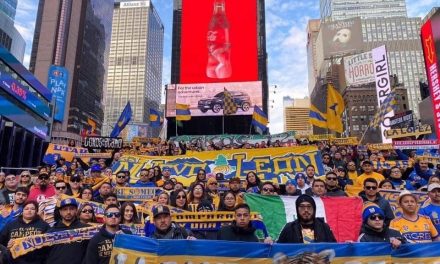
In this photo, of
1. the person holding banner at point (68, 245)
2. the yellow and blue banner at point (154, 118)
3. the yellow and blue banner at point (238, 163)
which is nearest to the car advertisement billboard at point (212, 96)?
the yellow and blue banner at point (154, 118)

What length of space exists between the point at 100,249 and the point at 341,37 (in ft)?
444

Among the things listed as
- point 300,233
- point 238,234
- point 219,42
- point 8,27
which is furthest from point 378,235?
point 8,27

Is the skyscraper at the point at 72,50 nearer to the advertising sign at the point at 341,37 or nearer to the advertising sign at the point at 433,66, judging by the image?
the advertising sign at the point at 341,37

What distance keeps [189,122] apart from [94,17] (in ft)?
352

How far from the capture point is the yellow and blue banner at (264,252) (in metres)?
4.51

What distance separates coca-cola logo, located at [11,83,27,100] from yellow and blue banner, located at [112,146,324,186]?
93.0ft

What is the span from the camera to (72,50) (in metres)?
120

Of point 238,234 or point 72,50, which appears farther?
point 72,50

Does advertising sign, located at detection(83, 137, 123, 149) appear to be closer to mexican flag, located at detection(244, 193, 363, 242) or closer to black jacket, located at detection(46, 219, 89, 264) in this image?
mexican flag, located at detection(244, 193, 363, 242)

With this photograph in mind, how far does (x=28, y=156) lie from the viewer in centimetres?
4181

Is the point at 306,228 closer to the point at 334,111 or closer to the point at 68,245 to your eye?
the point at 68,245

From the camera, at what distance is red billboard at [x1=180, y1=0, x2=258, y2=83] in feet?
145

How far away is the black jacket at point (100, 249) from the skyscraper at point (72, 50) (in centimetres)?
10756

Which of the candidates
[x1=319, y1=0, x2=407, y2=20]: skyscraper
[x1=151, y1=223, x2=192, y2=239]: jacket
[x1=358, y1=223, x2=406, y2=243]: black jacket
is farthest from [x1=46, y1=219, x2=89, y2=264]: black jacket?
[x1=319, y1=0, x2=407, y2=20]: skyscraper
